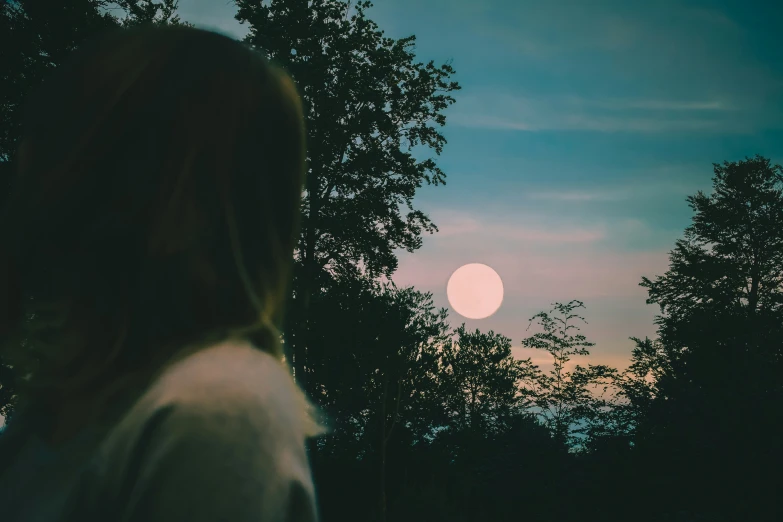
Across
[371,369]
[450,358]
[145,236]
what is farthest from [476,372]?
[145,236]

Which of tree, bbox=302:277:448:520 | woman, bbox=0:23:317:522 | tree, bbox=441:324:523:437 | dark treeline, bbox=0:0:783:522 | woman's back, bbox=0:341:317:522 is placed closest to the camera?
woman's back, bbox=0:341:317:522

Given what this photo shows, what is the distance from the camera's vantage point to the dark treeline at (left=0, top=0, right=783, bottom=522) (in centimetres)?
968

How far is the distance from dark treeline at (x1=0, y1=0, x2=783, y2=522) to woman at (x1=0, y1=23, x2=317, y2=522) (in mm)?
475

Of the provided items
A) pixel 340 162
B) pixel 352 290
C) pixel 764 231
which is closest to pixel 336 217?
pixel 340 162

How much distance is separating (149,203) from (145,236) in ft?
0.18

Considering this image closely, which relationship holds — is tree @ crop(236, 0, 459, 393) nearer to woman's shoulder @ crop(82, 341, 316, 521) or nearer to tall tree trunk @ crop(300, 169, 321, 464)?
tall tree trunk @ crop(300, 169, 321, 464)

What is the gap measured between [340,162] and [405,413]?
57.6 ft

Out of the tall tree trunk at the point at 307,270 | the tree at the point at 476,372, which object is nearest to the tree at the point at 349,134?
the tall tree trunk at the point at 307,270

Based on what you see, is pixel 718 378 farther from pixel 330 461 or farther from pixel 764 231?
pixel 764 231

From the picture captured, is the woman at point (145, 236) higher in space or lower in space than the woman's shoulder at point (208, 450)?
higher

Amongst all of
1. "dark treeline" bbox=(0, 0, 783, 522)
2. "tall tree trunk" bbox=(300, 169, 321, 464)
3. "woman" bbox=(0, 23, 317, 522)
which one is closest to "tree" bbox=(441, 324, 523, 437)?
"dark treeline" bbox=(0, 0, 783, 522)

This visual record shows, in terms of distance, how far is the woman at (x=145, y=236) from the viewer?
2.83 feet

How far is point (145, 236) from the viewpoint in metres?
0.89

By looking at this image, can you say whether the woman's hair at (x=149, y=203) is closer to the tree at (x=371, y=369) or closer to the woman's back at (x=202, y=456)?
the woman's back at (x=202, y=456)
